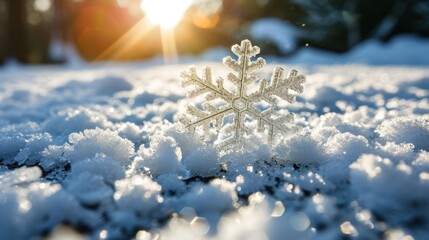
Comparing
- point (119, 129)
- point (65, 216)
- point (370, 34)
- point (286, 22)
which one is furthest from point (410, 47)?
point (65, 216)

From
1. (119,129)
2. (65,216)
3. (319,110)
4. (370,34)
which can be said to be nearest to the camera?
(65,216)

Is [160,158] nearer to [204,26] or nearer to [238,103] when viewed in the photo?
[238,103]

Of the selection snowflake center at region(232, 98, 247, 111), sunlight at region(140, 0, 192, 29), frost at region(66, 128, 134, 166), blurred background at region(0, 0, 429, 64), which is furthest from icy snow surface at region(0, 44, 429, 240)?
sunlight at region(140, 0, 192, 29)

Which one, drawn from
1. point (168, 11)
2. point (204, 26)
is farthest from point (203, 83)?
point (204, 26)

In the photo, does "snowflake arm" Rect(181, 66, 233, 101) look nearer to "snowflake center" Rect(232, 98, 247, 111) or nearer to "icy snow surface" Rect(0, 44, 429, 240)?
"snowflake center" Rect(232, 98, 247, 111)

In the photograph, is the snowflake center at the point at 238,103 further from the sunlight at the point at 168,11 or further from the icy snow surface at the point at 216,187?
the sunlight at the point at 168,11

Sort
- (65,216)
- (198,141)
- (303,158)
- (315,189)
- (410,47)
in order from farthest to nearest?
(410,47), (198,141), (303,158), (315,189), (65,216)

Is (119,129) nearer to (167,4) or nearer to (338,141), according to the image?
(338,141)
